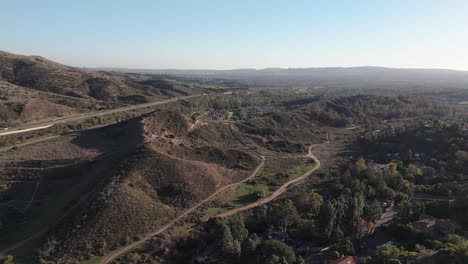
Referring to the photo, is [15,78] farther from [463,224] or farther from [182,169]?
[463,224]

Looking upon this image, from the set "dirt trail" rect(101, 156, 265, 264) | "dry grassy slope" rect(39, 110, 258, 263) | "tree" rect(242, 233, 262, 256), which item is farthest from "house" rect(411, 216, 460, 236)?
"dry grassy slope" rect(39, 110, 258, 263)

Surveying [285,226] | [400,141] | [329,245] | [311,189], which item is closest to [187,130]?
[311,189]

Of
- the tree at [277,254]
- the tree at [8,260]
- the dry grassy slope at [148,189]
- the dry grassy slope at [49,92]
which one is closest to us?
the tree at [277,254]

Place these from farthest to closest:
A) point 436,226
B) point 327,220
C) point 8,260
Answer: point 436,226 → point 327,220 → point 8,260

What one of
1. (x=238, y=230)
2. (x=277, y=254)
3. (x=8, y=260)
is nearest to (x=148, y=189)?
(x=238, y=230)

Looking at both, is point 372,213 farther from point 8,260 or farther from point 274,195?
point 8,260

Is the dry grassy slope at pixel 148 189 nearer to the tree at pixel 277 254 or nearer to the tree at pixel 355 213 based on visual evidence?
the tree at pixel 277 254

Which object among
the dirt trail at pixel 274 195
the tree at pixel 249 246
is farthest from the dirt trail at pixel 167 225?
the tree at pixel 249 246

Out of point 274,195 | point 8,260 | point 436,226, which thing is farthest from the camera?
point 274,195
